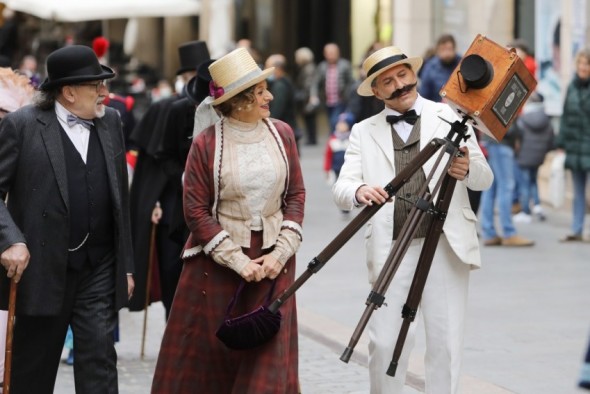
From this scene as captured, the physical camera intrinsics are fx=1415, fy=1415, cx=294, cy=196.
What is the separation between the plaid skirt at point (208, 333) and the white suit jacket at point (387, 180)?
1.47 ft

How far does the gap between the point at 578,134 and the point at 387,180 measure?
8.14 metres

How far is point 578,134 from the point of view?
47.4ft

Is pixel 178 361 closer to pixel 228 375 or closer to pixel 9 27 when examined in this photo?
pixel 228 375

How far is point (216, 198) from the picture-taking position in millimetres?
6441

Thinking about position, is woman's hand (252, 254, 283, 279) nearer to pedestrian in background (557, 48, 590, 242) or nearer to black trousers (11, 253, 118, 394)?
black trousers (11, 253, 118, 394)

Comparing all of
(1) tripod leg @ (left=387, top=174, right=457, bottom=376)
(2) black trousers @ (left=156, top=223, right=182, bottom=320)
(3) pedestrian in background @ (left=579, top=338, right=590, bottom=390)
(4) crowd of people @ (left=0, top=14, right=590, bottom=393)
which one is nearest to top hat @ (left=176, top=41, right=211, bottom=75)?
(2) black trousers @ (left=156, top=223, right=182, bottom=320)

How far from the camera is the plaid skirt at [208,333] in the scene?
6.39m

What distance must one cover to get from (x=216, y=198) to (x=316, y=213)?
10.9m

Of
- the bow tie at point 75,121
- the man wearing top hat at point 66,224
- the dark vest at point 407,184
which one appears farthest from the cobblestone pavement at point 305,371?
the bow tie at point 75,121

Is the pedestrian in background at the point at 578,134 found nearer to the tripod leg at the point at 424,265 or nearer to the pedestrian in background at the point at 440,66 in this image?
the pedestrian in background at the point at 440,66

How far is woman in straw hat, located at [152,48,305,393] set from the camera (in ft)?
20.8

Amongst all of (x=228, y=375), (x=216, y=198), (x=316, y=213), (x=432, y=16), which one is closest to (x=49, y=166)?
(x=216, y=198)

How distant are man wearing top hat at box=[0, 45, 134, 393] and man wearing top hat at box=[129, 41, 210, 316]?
253 centimetres

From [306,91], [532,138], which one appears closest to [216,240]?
[532,138]
